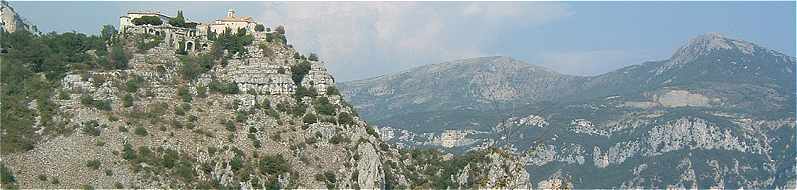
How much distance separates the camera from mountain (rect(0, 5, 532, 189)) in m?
72.1

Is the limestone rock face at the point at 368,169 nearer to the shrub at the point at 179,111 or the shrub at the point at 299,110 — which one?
the shrub at the point at 299,110

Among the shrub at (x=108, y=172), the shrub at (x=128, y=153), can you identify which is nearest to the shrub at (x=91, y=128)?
the shrub at (x=128, y=153)

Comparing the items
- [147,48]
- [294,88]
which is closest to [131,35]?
[147,48]

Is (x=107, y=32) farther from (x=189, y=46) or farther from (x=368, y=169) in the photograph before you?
(x=368, y=169)

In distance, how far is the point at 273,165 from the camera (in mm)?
79188

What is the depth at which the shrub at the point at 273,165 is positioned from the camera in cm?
7862

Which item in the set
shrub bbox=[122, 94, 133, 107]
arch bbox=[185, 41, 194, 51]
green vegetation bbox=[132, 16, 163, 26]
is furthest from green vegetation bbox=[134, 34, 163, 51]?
shrub bbox=[122, 94, 133, 107]

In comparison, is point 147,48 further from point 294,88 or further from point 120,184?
point 120,184

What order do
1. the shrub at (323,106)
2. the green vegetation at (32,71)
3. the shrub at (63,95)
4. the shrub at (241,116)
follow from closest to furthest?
the green vegetation at (32,71) < the shrub at (63,95) < the shrub at (241,116) < the shrub at (323,106)

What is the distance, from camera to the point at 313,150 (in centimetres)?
8412

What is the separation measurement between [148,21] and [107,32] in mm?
4436

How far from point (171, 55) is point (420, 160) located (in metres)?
32.6

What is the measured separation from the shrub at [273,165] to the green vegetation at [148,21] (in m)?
26.0

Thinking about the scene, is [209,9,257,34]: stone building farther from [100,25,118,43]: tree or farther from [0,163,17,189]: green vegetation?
[0,163,17,189]: green vegetation
